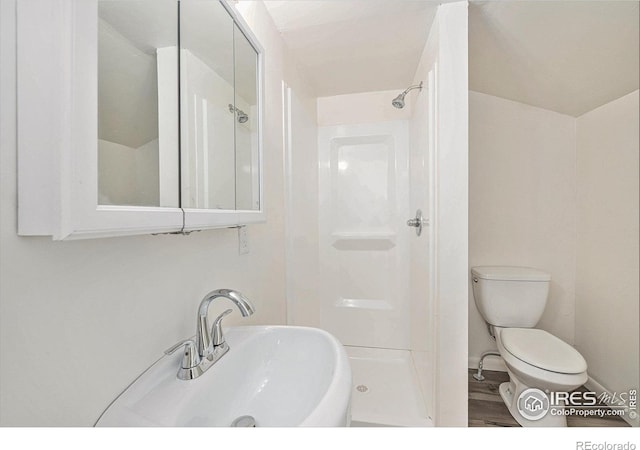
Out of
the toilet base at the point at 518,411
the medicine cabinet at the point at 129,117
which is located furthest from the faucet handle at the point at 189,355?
the toilet base at the point at 518,411

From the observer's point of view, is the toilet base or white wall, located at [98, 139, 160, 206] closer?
white wall, located at [98, 139, 160, 206]

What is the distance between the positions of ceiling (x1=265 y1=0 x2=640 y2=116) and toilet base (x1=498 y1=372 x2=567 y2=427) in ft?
5.09

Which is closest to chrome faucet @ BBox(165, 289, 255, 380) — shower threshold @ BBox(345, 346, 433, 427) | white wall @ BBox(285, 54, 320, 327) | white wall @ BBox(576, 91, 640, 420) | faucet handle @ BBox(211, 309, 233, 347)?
faucet handle @ BBox(211, 309, 233, 347)

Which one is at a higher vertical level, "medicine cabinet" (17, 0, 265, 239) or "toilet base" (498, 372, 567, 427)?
"medicine cabinet" (17, 0, 265, 239)

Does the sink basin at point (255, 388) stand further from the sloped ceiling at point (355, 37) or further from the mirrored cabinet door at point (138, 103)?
the sloped ceiling at point (355, 37)

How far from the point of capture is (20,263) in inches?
13.7

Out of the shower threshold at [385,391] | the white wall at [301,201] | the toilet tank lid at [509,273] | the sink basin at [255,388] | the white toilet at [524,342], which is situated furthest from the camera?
the toilet tank lid at [509,273]

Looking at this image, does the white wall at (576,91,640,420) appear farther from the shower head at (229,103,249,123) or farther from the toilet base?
the shower head at (229,103,249,123)

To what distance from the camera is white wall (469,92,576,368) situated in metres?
1.68

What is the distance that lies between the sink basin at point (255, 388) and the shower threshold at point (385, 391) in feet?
2.68

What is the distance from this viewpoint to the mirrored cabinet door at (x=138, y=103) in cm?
42

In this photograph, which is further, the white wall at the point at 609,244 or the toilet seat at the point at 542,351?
the white wall at the point at 609,244

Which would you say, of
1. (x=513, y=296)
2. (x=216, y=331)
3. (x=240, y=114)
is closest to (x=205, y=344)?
(x=216, y=331)
